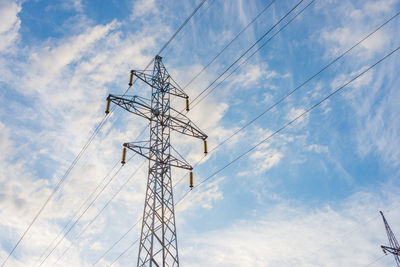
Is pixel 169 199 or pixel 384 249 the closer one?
pixel 169 199

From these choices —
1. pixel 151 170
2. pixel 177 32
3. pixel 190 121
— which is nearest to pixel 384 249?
pixel 190 121

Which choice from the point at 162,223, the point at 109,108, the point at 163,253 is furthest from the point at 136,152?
the point at 163,253

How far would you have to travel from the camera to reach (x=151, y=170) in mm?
15602

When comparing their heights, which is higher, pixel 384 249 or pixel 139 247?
pixel 384 249

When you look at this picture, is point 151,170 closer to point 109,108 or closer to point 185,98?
point 109,108

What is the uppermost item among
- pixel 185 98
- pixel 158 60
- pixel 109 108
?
pixel 158 60

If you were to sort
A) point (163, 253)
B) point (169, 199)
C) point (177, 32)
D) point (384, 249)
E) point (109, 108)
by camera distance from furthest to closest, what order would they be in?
point (384, 249), point (177, 32), point (109, 108), point (169, 199), point (163, 253)

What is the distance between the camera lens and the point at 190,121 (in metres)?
18.6

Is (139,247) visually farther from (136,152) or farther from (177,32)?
(177,32)

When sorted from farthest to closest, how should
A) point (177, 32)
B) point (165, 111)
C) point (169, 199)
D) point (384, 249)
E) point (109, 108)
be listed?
point (384, 249)
point (177, 32)
point (165, 111)
point (109, 108)
point (169, 199)

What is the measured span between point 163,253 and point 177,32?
44.7 feet

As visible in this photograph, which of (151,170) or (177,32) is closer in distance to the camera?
(151,170)

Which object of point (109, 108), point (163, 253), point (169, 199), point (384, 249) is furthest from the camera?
point (384, 249)

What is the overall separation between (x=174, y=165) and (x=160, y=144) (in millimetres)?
1368
